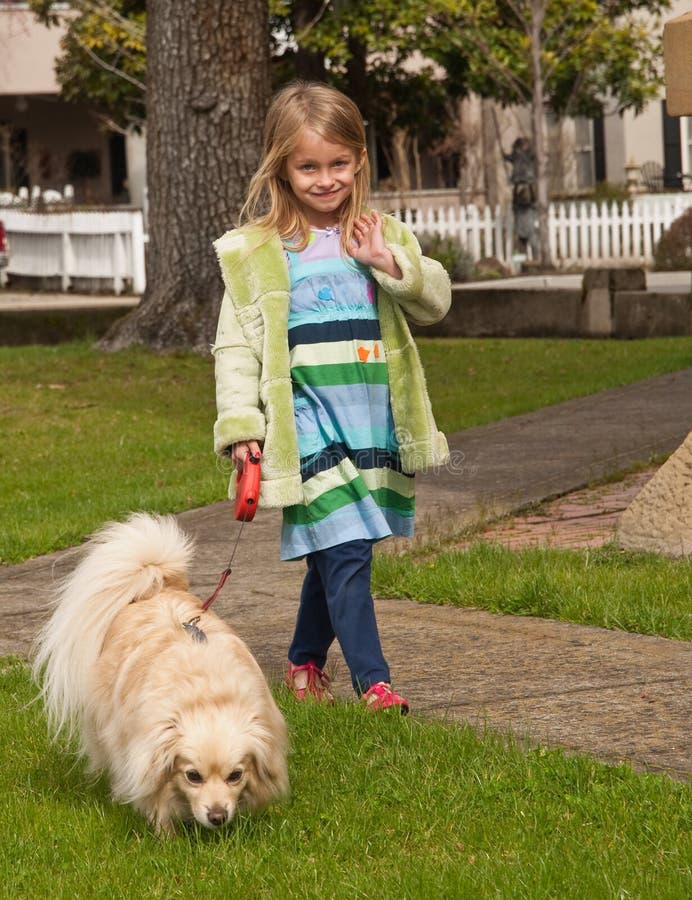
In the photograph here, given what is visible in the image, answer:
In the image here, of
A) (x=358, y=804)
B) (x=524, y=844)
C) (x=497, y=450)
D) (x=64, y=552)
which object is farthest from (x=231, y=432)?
(x=497, y=450)

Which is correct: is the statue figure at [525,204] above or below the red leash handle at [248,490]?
above

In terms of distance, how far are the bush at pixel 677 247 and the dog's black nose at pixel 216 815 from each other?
20250 mm

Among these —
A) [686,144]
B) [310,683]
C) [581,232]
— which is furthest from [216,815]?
[686,144]

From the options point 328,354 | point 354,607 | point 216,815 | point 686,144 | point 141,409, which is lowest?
point 216,815

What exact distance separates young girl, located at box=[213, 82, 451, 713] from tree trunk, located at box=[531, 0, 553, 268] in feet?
62.4

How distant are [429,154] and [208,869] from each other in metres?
28.9

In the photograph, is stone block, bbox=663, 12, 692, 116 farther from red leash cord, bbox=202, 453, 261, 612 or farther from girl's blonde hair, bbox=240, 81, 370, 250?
red leash cord, bbox=202, 453, 261, 612

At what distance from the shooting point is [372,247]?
13.9ft

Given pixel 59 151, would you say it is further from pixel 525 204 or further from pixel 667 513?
pixel 667 513

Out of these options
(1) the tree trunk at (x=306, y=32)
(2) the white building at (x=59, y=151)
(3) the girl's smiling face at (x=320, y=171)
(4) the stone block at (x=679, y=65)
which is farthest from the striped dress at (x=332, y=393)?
(2) the white building at (x=59, y=151)

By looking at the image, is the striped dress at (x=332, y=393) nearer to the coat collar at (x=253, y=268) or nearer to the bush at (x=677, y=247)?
the coat collar at (x=253, y=268)

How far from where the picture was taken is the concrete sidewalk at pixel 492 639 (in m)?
4.21

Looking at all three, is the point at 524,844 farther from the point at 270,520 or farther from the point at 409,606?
the point at 270,520

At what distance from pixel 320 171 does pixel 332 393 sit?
0.65 metres
